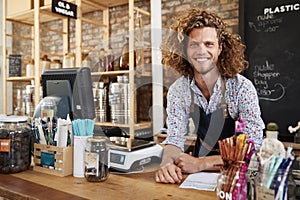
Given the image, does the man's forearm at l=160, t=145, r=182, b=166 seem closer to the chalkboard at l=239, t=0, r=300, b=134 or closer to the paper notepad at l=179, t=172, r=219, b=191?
the paper notepad at l=179, t=172, r=219, b=191

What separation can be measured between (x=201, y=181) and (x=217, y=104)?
694 mm

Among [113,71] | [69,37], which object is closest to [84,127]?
[113,71]

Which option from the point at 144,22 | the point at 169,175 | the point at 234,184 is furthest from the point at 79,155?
the point at 144,22

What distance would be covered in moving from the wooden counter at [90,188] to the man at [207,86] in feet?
1.04

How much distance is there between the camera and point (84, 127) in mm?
1267

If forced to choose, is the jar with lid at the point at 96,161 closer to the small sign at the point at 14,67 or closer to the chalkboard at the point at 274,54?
the chalkboard at the point at 274,54

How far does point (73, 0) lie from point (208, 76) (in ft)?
6.63

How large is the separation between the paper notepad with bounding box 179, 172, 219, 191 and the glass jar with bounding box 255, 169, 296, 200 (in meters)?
0.30

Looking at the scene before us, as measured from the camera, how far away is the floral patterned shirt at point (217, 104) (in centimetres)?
153

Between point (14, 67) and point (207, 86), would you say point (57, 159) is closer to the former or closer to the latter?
point (207, 86)

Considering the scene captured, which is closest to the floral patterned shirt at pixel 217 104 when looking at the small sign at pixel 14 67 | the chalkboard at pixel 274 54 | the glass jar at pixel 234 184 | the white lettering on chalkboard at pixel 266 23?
the glass jar at pixel 234 184

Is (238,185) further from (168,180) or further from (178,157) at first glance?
(178,157)

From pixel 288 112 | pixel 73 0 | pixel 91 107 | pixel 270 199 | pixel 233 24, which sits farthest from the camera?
pixel 73 0

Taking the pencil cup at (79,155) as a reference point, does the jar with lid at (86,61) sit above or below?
above
